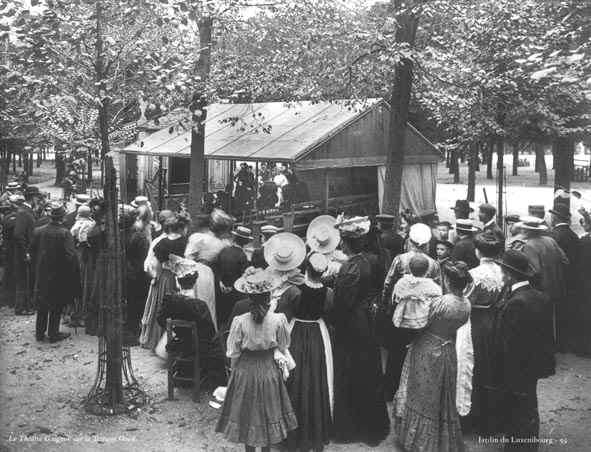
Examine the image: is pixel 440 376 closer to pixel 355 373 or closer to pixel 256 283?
pixel 355 373

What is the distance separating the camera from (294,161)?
13117 millimetres

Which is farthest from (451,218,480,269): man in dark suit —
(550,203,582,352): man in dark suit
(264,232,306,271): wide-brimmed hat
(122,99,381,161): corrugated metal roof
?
(122,99,381,161): corrugated metal roof

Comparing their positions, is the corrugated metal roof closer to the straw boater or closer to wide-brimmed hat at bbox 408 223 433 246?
wide-brimmed hat at bbox 408 223 433 246

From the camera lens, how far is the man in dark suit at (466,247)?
22.7 ft

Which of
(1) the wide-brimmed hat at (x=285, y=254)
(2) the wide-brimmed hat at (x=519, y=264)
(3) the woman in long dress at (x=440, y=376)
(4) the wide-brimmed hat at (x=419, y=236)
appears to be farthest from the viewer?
(4) the wide-brimmed hat at (x=419, y=236)

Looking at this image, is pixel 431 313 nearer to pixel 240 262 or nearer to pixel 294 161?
pixel 240 262

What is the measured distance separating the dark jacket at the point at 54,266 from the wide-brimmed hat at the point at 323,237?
3852 mm

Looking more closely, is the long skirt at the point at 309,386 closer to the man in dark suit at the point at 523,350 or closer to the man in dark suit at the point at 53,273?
the man in dark suit at the point at 523,350

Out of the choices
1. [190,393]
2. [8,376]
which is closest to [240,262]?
[190,393]

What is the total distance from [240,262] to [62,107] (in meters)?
2.65

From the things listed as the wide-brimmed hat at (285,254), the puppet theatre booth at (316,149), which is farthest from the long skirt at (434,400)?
the puppet theatre booth at (316,149)

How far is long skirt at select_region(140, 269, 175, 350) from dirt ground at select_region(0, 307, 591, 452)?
21 centimetres

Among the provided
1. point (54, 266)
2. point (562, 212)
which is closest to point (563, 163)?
point (562, 212)

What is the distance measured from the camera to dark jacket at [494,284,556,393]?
16.1 feet
